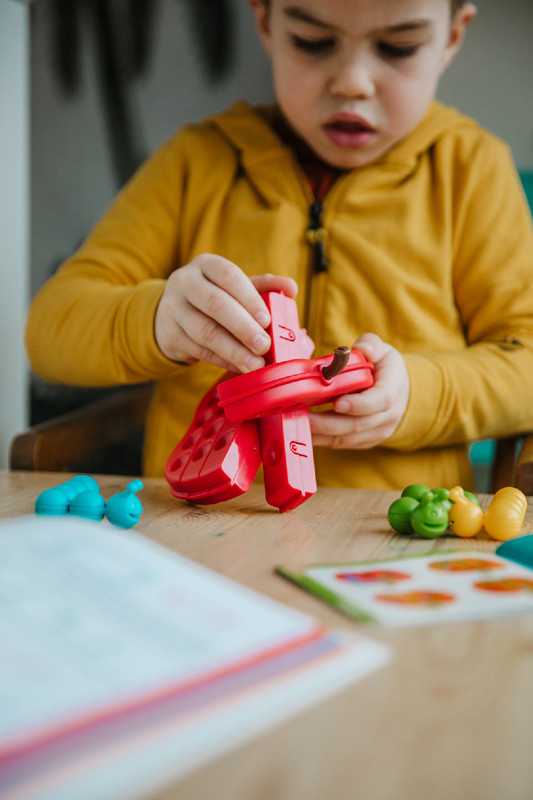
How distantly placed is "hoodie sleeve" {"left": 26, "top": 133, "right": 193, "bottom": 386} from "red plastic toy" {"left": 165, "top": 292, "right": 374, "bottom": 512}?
0.14 m

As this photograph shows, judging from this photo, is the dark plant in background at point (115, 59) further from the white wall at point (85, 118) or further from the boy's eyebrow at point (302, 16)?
the boy's eyebrow at point (302, 16)

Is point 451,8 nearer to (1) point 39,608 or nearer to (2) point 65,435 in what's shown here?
(2) point 65,435

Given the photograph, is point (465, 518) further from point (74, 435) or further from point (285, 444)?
point (74, 435)

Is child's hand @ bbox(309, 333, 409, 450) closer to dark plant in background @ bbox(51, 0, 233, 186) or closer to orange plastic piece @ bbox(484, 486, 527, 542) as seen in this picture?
orange plastic piece @ bbox(484, 486, 527, 542)

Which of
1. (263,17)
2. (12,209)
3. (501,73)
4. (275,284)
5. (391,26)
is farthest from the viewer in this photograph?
(12,209)

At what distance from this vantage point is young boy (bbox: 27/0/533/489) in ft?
2.18

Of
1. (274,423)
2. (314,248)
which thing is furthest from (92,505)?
(314,248)

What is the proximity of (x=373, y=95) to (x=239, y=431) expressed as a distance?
1.33ft

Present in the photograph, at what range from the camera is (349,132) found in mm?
721

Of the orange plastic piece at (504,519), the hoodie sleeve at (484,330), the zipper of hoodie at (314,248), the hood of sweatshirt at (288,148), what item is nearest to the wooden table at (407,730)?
the orange plastic piece at (504,519)

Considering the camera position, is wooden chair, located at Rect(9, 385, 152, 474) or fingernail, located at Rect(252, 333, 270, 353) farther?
wooden chair, located at Rect(9, 385, 152, 474)

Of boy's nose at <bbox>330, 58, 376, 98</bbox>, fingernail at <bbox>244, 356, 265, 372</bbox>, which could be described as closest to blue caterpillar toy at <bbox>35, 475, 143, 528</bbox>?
fingernail at <bbox>244, 356, 265, 372</bbox>

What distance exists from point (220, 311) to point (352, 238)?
30 centimetres

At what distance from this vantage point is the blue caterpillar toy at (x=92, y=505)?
17.6 inches
